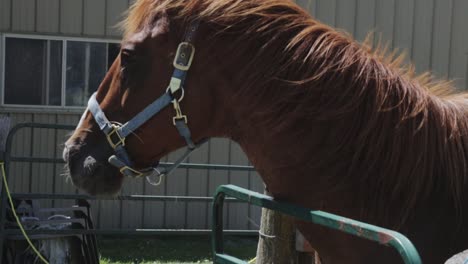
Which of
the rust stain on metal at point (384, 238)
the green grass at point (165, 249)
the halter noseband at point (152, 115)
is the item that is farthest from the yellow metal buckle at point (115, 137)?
the green grass at point (165, 249)

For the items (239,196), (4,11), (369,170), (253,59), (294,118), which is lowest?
(239,196)

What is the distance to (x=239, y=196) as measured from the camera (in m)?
2.48

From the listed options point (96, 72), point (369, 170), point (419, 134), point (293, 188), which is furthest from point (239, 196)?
point (96, 72)

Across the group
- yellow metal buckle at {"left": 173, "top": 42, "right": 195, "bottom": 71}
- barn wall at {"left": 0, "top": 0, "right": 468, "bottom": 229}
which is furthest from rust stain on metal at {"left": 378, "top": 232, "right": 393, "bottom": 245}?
barn wall at {"left": 0, "top": 0, "right": 468, "bottom": 229}

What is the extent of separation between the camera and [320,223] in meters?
2.00

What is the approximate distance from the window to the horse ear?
5.70m

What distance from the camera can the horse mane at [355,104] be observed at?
2.21 metres

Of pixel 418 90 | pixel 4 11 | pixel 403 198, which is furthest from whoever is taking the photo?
pixel 4 11

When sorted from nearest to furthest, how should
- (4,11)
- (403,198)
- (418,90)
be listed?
(403,198) < (418,90) < (4,11)

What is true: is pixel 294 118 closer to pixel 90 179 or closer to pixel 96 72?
pixel 90 179

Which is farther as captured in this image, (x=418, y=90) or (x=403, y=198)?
(x=418, y=90)

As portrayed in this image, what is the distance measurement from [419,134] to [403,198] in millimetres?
233

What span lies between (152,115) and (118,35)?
5867 mm

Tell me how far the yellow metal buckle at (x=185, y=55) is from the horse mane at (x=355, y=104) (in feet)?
0.37
